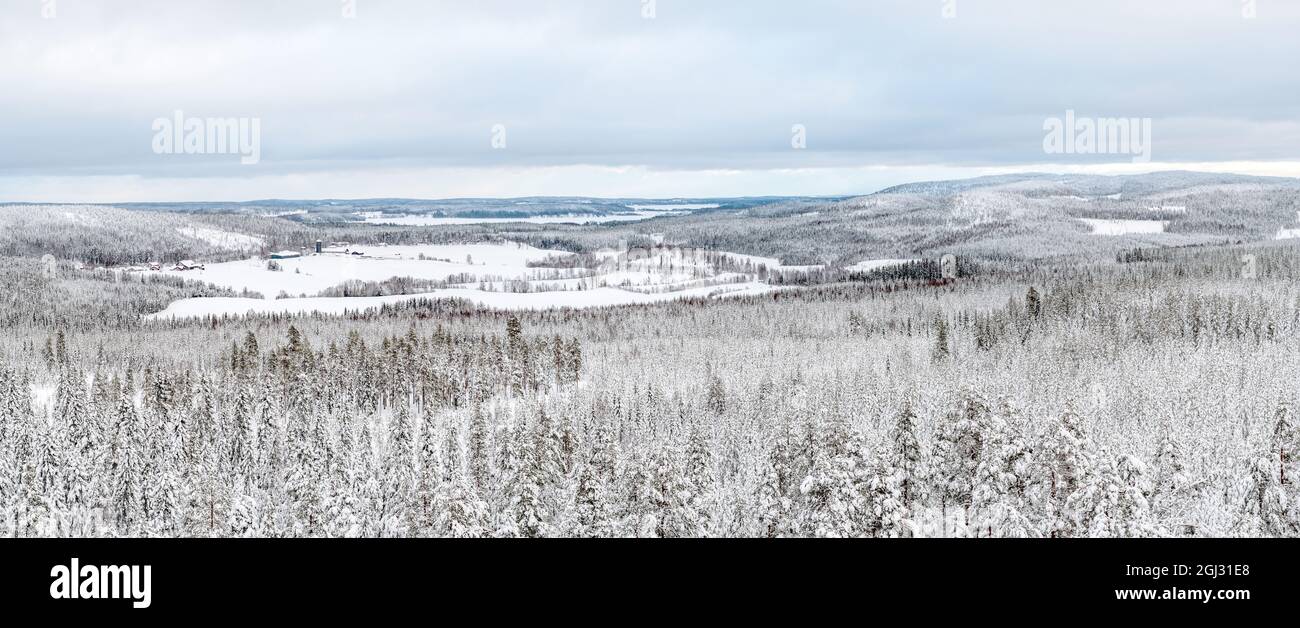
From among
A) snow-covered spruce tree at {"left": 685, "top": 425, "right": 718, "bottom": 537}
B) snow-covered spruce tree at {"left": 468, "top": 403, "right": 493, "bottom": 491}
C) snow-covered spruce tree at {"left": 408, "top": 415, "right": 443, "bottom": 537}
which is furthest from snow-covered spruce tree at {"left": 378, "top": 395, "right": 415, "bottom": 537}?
snow-covered spruce tree at {"left": 685, "top": 425, "right": 718, "bottom": 537}

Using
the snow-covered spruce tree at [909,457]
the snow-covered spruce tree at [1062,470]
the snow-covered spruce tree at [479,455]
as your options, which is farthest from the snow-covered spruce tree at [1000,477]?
the snow-covered spruce tree at [479,455]

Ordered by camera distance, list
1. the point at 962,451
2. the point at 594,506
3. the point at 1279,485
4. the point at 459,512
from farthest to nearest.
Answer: the point at 594,506 < the point at 1279,485 < the point at 962,451 < the point at 459,512

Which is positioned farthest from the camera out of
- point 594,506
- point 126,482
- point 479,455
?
point 479,455

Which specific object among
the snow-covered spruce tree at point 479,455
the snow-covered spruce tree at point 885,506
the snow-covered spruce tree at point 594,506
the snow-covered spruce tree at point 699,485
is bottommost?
the snow-covered spruce tree at point 479,455

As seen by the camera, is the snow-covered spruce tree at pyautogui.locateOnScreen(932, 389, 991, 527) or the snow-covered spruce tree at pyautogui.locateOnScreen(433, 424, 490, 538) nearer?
the snow-covered spruce tree at pyautogui.locateOnScreen(932, 389, 991, 527)

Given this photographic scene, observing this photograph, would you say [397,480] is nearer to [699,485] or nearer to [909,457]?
[699,485]

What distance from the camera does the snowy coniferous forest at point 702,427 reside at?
35.5 metres

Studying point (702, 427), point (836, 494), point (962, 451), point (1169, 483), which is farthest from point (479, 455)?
point (1169, 483)

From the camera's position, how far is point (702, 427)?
6675 centimetres

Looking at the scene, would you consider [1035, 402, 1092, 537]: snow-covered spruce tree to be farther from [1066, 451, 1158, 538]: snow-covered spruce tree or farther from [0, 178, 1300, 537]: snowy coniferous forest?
[1066, 451, 1158, 538]: snow-covered spruce tree

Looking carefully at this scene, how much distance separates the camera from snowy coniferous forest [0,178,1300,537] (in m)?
35.5

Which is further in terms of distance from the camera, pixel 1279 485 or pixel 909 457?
pixel 909 457

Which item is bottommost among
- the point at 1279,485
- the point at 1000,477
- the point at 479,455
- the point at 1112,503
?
the point at 479,455

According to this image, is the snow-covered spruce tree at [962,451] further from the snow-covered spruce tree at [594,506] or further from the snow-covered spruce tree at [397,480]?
the snow-covered spruce tree at [397,480]
